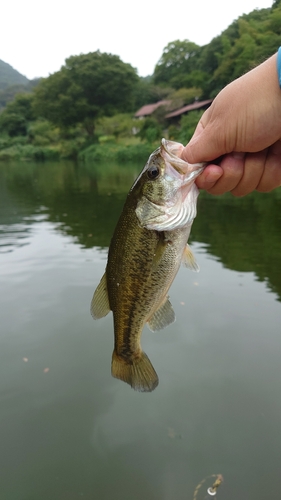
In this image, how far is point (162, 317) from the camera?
247cm

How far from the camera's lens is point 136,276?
2271mm

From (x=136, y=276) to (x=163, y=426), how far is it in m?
2.57

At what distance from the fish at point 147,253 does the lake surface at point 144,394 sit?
1841 millimetres

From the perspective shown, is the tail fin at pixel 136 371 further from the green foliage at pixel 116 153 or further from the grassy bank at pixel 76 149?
the grassy bank at pixel 76 149

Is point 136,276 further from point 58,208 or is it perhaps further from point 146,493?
point 58,208

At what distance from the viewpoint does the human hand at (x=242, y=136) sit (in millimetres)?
1906

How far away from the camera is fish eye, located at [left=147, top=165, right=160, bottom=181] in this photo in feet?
6.86

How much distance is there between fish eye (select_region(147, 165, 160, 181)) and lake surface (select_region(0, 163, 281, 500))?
298 centimetres

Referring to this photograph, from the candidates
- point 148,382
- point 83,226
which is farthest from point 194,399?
point 83,226

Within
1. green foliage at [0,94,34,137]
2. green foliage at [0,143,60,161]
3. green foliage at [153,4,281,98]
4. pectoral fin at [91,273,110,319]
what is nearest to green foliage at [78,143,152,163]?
green foliage at [0,143,60,161]

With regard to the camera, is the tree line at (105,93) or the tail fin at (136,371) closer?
the tail fin at (136,371)

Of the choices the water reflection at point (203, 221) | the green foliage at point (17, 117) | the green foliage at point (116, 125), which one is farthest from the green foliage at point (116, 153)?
the green foliage at point (17, 117)

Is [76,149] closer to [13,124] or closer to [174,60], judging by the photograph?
[13,124]

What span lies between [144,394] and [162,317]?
245 cm
